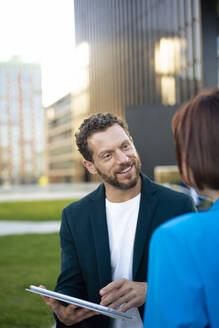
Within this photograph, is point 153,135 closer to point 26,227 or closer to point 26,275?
point 26,227

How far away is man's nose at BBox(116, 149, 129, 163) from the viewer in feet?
5.69

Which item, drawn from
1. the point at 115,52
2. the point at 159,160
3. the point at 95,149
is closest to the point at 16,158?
the point at 115,52

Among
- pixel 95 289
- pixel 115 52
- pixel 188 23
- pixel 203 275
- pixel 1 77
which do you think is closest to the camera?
pixel 203 275

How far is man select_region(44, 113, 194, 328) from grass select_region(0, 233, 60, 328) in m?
2.27

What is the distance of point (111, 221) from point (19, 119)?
83.3m

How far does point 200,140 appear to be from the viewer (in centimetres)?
89

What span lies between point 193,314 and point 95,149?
1.11 meters

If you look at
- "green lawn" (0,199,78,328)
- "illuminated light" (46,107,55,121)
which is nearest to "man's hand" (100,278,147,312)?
"green lawn" (0,199,78,328)

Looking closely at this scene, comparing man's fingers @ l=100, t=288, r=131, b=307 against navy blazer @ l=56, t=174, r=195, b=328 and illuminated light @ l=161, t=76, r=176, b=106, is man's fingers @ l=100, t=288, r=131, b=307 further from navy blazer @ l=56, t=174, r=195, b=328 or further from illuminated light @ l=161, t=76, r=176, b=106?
illuminated light @ l=161, t=76, r=176, b=106

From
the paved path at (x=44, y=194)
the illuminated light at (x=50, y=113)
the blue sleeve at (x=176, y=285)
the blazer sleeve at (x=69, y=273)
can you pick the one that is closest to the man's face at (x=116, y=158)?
the blazer sleeve at (x=69, y=273)

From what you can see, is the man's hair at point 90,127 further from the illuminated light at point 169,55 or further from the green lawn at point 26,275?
the illuminated light at point 169,55

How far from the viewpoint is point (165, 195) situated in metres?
1.75

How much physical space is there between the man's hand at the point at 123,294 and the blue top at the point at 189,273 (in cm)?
59

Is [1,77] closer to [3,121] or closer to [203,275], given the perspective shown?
[3,121]
